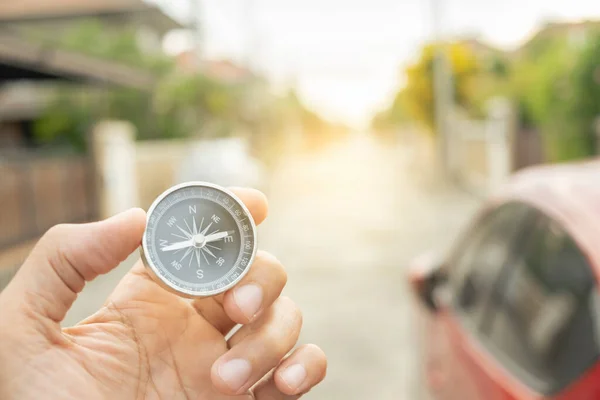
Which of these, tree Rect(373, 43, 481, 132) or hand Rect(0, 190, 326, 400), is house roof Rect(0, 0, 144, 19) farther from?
hand Rect(0, 190, 326, 400)

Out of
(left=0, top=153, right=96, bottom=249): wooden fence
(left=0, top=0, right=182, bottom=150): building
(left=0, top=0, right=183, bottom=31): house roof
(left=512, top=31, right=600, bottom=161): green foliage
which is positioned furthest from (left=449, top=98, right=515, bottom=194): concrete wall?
(left=0, top=0, right=183, bottom=31): house roof

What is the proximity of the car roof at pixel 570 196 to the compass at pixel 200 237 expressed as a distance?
46.2 inches

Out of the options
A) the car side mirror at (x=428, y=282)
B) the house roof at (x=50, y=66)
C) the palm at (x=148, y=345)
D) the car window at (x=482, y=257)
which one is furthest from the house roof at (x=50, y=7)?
the palm at (x=148, y=345)

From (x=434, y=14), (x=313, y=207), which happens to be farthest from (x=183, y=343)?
(x=434, y=14)

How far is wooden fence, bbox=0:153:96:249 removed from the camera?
11.6 m

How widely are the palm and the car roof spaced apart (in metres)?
1.14

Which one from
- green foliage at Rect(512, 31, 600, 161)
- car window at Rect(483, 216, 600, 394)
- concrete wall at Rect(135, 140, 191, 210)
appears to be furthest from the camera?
concrete wall at Rect(135, 140, 191, 210)

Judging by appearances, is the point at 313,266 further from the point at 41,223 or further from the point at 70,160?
the point at 70,160

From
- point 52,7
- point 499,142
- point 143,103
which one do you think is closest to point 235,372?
point 499,142

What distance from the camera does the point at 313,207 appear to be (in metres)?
19.7

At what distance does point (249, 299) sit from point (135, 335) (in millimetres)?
271

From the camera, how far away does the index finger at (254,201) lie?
1.47 metres

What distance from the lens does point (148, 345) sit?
4.94 feet

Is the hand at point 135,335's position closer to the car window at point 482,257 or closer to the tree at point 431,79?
the car window at point 482,257
